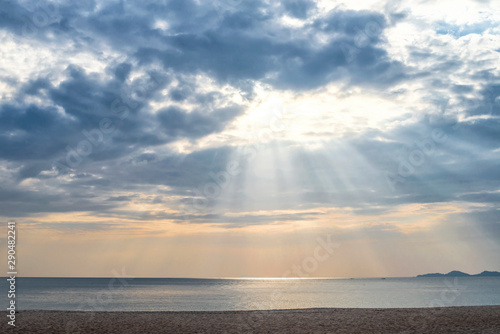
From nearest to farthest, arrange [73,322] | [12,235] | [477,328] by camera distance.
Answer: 1. [477,328]
2. [12,235]
3. [73,322]

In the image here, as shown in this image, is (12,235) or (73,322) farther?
(73,322)

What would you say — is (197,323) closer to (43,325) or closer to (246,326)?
(246,326)

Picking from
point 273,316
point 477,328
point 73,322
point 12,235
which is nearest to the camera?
point 477,328

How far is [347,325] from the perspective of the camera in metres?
25.8

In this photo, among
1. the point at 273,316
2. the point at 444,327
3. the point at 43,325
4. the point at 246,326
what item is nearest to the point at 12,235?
the point at 43,325

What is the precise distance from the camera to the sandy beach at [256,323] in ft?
78.7

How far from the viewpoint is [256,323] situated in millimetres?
27344

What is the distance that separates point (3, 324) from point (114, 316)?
7740 mm

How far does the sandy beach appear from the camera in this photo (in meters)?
24.0

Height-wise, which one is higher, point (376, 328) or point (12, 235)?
point (12, 235)

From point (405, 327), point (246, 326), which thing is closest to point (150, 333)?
point (246, 326)

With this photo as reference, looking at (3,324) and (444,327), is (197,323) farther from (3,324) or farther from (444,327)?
(444,327)

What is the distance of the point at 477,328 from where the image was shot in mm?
23500

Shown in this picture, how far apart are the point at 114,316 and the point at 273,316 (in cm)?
1274
